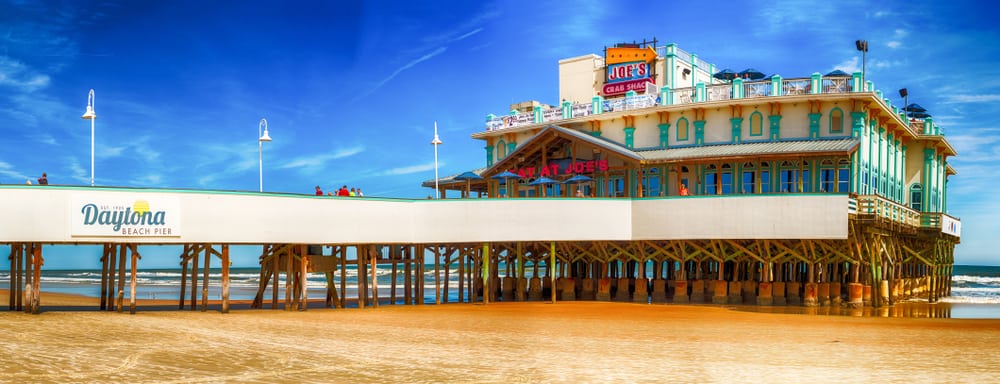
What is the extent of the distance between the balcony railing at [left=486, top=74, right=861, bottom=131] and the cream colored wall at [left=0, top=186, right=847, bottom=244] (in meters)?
7.76

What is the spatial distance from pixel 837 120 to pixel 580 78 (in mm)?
15019

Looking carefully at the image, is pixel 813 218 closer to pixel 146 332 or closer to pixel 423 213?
pixel 423 213

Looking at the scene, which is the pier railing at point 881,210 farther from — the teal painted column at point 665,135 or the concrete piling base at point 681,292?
the teal painted column at point 665,135

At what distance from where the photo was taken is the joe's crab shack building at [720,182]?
31.7 metres

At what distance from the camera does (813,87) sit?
3622 cm

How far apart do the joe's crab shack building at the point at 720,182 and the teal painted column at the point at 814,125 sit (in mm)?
55

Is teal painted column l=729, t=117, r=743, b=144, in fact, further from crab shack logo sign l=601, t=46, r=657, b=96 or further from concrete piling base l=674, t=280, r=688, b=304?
crab shack logo sign l=601, t=46, r=657, b=96

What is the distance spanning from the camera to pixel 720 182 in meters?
37.7

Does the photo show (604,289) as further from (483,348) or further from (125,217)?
(483,348)

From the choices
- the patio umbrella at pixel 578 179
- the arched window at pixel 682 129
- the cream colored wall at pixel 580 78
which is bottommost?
the patio umbrella at pixel 578 179

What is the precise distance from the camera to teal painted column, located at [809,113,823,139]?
36406 mm

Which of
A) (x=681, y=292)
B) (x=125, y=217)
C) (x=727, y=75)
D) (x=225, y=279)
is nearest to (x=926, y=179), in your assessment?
(x=727, y=75)

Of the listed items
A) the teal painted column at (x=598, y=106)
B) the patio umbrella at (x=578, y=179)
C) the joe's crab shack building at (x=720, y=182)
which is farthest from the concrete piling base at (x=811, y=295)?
the teal painted column at (x=598, y=106)

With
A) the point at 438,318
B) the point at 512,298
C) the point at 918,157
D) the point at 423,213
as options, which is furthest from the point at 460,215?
the point at 918,157
